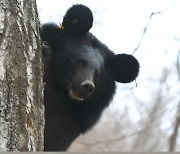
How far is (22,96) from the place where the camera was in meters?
3.03

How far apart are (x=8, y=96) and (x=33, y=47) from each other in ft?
1.62

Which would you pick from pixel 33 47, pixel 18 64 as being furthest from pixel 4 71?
pixel 33 47

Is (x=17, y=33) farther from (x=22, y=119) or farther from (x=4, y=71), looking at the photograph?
(x=22, y=119)

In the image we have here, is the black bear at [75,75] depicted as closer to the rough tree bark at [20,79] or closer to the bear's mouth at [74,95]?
the bear's mouth at [74,95]

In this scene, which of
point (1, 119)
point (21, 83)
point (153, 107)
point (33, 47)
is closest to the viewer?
point (1, 119)

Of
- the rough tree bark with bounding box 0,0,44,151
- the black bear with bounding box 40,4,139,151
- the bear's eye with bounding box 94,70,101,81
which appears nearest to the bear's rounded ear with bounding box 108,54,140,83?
the black bear with bounding box 40,4,139,151

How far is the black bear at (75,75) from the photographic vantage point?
15.0 feet

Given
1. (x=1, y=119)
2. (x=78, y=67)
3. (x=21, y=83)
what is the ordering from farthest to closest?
(x=78, y=67)
(x=21, y=83)
(x=1, y=119)

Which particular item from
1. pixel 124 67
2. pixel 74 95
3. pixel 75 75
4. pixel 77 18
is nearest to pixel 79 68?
pixel 75 75

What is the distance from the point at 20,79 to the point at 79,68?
1571mm

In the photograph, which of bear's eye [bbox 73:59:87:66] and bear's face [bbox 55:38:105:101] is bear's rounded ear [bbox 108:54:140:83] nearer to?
bear's face [bbox 55:38:105:101]

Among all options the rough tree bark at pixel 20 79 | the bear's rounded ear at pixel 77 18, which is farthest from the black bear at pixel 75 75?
the rough tree bark at pixel 20 79

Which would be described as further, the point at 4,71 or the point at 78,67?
the point at 78,67

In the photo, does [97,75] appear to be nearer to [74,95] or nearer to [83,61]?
[83,61]
